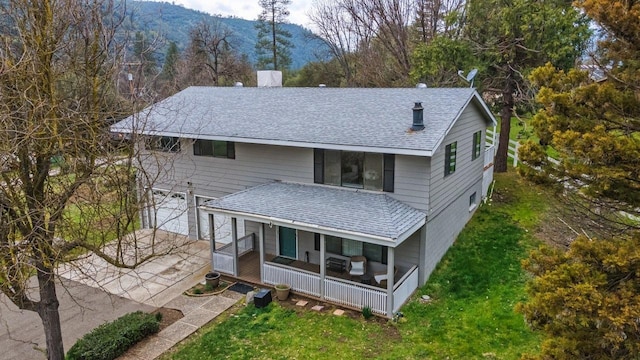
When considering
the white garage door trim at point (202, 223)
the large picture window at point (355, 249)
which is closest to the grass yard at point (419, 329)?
the large picture window at point (355, 249)

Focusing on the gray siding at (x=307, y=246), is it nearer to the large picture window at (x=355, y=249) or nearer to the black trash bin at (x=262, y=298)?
the large picture window at (x=355, y=249)

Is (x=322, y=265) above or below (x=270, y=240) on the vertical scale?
above

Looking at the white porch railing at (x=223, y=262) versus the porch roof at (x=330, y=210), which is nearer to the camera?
the porch roof at (x=330, y=210)

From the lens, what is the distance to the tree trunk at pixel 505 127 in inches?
818

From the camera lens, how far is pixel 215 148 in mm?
15977

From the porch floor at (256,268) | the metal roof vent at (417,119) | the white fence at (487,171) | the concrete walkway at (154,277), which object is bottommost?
the concrete walkway at (154,277)

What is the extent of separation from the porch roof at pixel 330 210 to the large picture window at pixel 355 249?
142 centimetres

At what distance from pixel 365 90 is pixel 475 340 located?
996cm

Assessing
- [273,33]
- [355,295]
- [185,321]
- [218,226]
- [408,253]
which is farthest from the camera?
[273,33]

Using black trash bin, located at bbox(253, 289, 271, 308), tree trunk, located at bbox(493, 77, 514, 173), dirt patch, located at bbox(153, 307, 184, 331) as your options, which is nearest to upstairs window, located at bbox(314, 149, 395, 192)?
black trash bin, located at bbox(253, 289, 271, 308)

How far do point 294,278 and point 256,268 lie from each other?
2270mm

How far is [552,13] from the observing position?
18453 millimetres

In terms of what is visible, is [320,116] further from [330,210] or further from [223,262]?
[223,262]

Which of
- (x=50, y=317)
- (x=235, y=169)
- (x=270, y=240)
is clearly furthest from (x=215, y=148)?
(x=50, y=317)
